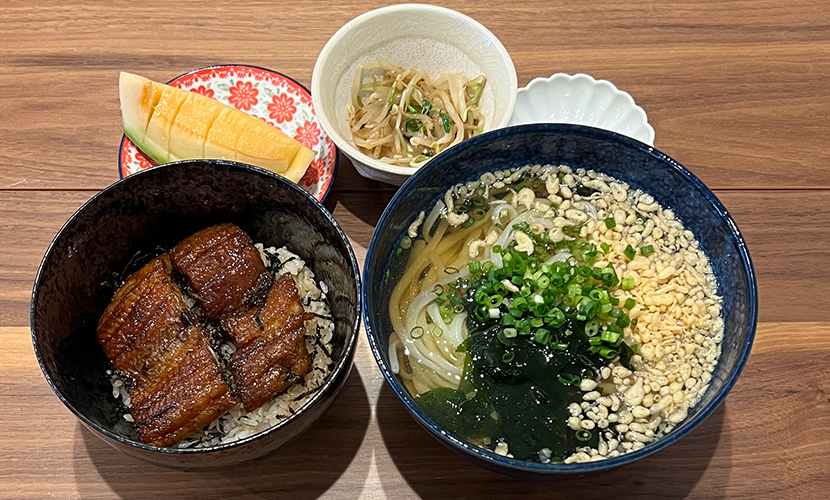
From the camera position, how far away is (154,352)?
1.32m

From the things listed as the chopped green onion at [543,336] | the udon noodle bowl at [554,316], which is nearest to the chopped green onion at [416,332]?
the udon noodle bowl at [554,316]

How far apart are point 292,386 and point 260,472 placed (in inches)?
8.1

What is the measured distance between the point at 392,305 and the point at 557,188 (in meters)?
0.42

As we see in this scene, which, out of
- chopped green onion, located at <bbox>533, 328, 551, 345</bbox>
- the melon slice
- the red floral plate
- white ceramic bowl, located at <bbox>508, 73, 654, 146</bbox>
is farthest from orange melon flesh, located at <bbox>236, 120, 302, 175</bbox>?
chopped green onion, located at <bbox>533, 328, 551, 345</bbox>

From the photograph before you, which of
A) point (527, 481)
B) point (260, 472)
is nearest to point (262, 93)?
point (260, 472)

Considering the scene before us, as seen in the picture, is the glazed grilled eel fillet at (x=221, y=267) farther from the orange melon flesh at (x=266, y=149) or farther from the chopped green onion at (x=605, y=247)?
the chopped green onion at (x=605, y=247)

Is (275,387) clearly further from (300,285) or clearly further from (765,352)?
(765,352)

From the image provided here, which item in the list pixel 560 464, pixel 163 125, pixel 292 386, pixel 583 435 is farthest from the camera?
pixel 163 125

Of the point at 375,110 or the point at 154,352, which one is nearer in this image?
the point at 154,352

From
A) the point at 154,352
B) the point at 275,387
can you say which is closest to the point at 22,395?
the point at 154,352

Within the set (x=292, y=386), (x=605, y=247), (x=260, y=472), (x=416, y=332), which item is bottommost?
(x=260, y=472)

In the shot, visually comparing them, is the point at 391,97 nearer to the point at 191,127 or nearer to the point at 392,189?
the point at 392,189

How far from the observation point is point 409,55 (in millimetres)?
1705

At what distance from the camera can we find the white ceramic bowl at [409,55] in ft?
5.12
